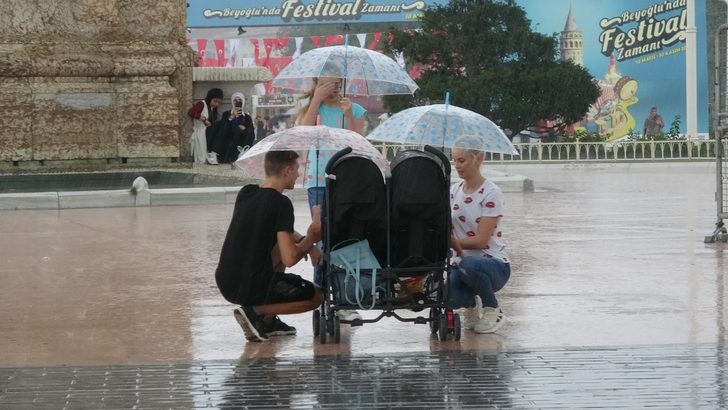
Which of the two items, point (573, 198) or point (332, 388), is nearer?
point (332, 388)

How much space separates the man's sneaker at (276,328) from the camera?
23.0 feet

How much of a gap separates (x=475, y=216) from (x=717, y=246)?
14.1 feet

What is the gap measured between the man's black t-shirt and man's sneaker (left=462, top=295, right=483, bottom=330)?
1005mm

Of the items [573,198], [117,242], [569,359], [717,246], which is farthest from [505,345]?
[573,198]

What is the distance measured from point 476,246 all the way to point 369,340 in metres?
0.72

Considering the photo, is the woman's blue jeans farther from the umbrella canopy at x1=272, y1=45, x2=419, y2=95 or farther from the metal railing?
the metal railing

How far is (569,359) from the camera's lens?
6.22 meters

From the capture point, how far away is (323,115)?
778cm

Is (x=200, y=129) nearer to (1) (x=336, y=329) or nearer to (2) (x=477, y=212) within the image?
(2) (x=477, y=212)

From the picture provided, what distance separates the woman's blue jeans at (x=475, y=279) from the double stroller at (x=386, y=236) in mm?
257

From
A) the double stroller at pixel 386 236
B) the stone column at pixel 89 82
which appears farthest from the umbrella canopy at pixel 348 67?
the stone column at pixel 89 82

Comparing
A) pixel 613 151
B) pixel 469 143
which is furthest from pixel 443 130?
pixel 613 151

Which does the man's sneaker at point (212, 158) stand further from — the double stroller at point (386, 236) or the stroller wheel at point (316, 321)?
the double stroller at point (386, 236)

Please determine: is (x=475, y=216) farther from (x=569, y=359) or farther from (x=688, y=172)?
(x=688, y=172)
